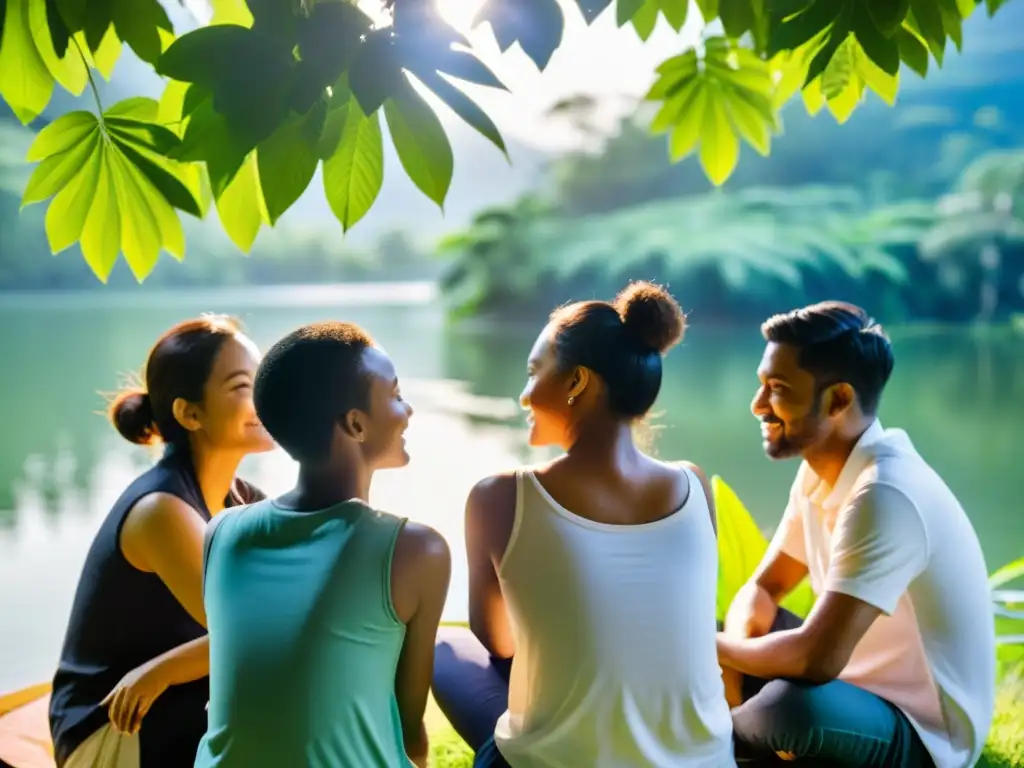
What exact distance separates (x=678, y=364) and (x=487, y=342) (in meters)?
0.62

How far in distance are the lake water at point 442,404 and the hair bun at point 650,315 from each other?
1554mm

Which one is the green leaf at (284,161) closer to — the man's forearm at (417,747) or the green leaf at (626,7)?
the green leaf at (626,7)

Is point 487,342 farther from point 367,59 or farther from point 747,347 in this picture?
point 367,59

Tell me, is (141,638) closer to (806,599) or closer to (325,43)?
(325,43)

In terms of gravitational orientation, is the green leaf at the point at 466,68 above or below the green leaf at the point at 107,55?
below

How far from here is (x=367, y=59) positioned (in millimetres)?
694

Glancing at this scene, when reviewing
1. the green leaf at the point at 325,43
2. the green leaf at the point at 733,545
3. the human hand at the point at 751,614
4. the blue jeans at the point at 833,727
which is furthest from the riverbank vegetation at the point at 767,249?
the green leaf at the point at 325,43

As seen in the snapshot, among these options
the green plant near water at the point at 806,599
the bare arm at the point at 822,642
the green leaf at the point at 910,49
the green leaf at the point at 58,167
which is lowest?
the green plant near water at the point at 806,599

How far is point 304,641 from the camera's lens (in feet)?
3.12

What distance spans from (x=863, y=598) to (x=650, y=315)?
0.43m

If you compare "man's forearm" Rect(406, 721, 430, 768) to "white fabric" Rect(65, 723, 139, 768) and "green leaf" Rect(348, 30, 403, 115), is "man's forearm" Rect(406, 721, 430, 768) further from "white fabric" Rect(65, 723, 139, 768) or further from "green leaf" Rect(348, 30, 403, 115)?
"green leaf" Rect(348, 30, 403, 115)

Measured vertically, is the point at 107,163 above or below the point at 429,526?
above

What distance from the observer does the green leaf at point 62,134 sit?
2.97 ft

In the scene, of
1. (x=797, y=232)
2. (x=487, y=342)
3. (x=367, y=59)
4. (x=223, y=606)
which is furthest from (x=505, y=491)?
(x=797, y=232)
